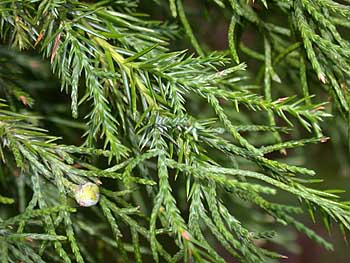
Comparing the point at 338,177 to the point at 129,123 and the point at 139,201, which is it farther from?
the point at 129,123

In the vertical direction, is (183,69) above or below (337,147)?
above

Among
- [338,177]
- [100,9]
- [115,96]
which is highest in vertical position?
[100,9]

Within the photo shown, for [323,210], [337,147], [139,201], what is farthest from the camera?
[337,147]

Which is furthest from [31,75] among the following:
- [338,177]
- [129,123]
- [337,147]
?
[338,177]

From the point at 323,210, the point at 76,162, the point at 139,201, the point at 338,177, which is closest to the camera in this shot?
the point at 323,210

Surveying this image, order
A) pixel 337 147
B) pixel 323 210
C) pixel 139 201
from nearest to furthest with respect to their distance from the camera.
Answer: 1. pixel 323 210
2. pixel 139 201
3. pixel 337 147

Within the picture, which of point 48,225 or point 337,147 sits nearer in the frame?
point 48,225

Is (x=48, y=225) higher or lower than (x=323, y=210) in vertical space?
lower

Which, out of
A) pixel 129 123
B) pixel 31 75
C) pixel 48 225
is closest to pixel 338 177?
pixel 31 75

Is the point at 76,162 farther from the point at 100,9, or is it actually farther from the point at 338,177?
the point at 338,177
